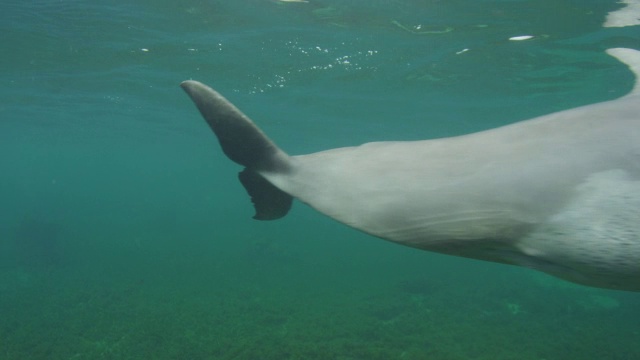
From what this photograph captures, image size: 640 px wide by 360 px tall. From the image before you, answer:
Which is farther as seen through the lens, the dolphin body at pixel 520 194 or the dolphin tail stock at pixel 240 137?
→ the dolphin tail stock at pixel 240 137

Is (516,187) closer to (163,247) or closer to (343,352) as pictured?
(343,352)

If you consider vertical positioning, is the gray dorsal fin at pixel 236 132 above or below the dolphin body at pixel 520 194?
above

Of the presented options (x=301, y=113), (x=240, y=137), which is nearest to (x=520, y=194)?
(x=240, y=137)

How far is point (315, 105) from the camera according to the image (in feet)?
86.1

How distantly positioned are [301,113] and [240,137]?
2658cm

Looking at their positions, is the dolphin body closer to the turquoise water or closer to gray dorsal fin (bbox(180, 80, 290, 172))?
gray dorsal fin (bbox(180, 80, 290, 172))

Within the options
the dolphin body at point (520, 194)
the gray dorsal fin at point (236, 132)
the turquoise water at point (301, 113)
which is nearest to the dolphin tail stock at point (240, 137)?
the gray dorsal fin at point (236, 132)

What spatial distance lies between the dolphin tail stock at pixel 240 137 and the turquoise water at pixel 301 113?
7239mm

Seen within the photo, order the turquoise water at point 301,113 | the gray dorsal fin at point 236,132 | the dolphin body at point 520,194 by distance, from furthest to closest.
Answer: the turquoise water at point 301,113
the gray dorsal fin at point 236,132
the dolphin body at point 520,194

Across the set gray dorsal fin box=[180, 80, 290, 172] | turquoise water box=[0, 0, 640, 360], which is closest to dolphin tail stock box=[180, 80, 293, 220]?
gray dorsal fin box=[180, 80, 290, 172]

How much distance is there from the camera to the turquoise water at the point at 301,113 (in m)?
11.2

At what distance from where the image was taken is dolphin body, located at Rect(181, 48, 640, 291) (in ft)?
6.32

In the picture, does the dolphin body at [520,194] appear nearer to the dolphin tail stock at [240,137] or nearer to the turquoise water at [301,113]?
the dolphin tail stock at [240,137]

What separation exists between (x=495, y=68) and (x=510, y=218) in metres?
17.2
